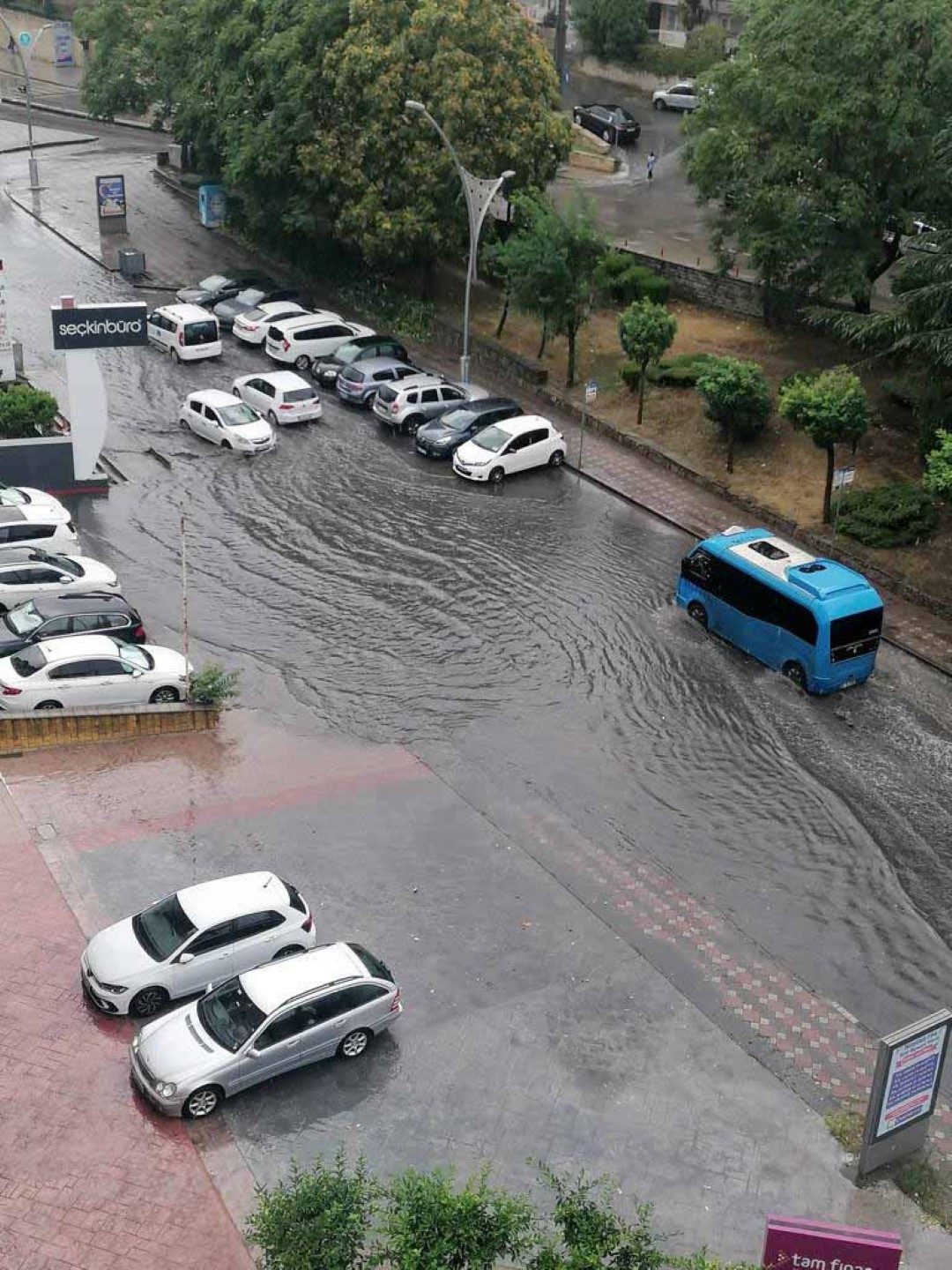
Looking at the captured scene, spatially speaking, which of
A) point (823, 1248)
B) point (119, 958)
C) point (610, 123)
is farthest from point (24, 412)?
point (610, 123)

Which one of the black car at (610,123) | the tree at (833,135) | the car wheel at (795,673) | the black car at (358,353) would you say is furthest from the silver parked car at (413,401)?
the black car at (610,123)

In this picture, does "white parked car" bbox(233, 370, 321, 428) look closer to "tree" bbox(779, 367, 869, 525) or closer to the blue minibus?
"tree" bbox(779, 367, 869, 525)

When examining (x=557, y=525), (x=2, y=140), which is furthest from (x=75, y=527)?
(x=2, y=140)

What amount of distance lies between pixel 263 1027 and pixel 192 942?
1.87 m

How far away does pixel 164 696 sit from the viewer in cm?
2641

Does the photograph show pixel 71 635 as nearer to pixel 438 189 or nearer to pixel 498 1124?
pixel 498 1124

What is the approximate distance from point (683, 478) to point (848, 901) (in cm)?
1766

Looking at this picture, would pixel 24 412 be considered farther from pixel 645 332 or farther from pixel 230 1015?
pixel 230 1015

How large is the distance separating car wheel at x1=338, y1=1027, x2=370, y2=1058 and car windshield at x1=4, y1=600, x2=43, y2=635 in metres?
11.5

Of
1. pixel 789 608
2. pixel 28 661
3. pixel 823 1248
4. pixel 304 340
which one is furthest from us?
pixel 304 340

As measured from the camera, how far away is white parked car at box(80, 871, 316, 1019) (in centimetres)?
1875

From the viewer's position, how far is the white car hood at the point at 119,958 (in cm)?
1864

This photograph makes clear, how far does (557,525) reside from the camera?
35.9 meters

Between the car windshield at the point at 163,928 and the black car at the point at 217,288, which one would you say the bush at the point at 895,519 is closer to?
the car windshield at the point at 163,928
